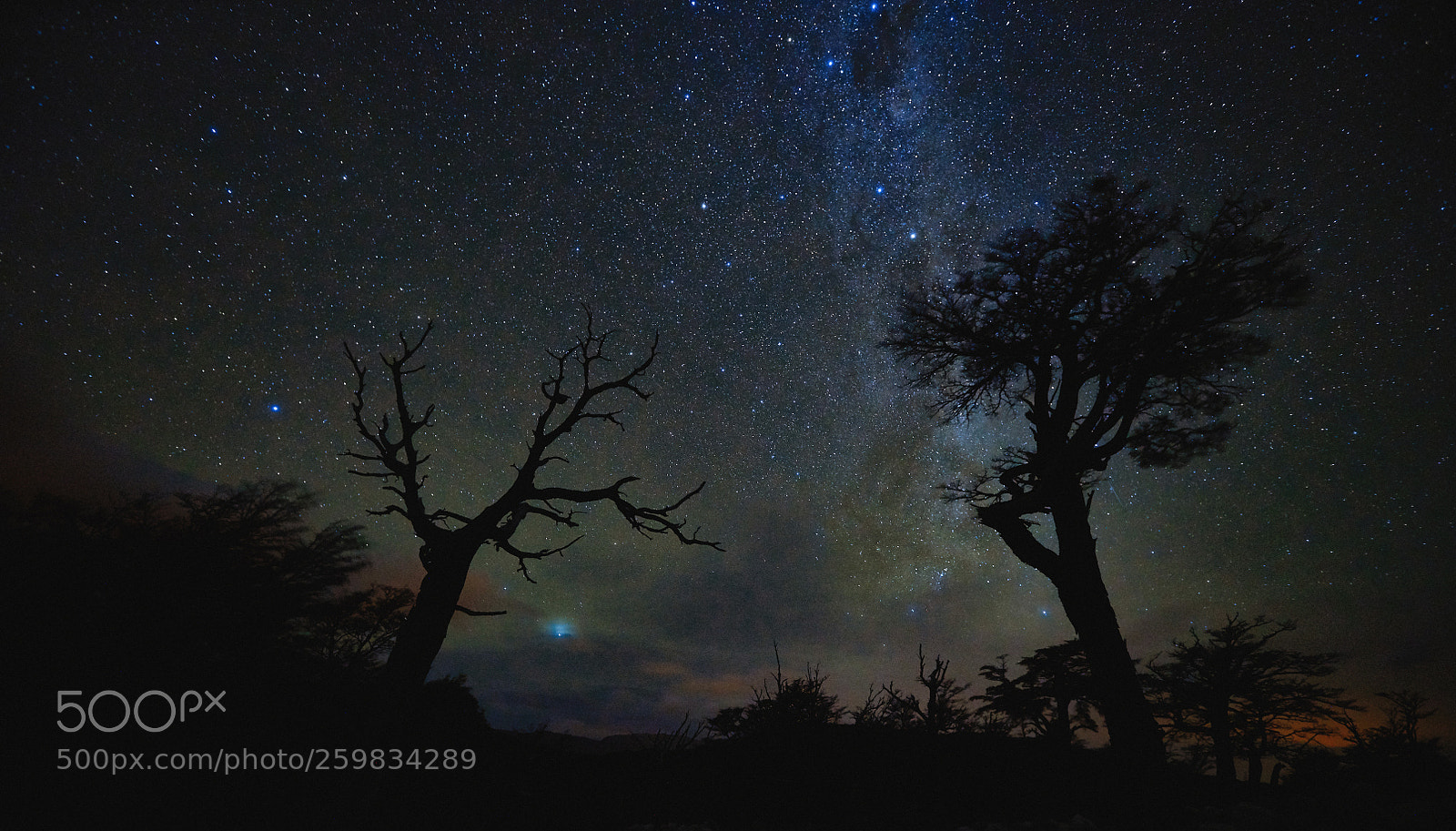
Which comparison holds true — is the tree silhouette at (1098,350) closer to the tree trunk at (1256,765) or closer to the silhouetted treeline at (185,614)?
the silhouetted treeline at (185,614)

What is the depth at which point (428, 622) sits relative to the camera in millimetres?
7395

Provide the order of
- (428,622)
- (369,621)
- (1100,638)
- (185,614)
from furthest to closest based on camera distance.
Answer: (369,621), (1100,638), (428,622), (185,614)

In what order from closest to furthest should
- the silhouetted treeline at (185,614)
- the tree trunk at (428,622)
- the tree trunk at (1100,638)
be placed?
1. the silhouetted treeline at (185,614)
2. the tree trunk at (1100,638)
3. the tree trunk at (428,622)

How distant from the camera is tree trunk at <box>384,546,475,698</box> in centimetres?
709

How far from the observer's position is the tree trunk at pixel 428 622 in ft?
23.3

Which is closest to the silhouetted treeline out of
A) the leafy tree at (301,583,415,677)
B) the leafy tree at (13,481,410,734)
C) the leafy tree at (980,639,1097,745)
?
the leafy tree at (13,481,410,734)

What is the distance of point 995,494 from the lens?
979 centimetres

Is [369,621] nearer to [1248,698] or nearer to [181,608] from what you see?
[181,608]

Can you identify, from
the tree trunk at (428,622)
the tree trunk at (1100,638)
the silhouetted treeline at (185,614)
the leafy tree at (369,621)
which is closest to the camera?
the silhouetted treeline at (185,614)

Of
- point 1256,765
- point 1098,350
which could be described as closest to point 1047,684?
point 1256,765

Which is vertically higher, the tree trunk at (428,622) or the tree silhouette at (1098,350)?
Result: the tree silhouette at (1098,350)

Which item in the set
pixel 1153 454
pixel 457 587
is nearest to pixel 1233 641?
pixel 1153 454

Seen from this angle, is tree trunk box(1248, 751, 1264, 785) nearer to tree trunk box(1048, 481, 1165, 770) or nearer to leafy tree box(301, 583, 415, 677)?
tree trunk box(1048, 481, 1165, 770)

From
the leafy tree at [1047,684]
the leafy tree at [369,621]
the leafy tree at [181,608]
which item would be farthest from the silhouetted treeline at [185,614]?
the leafy tree at [1047,684]
